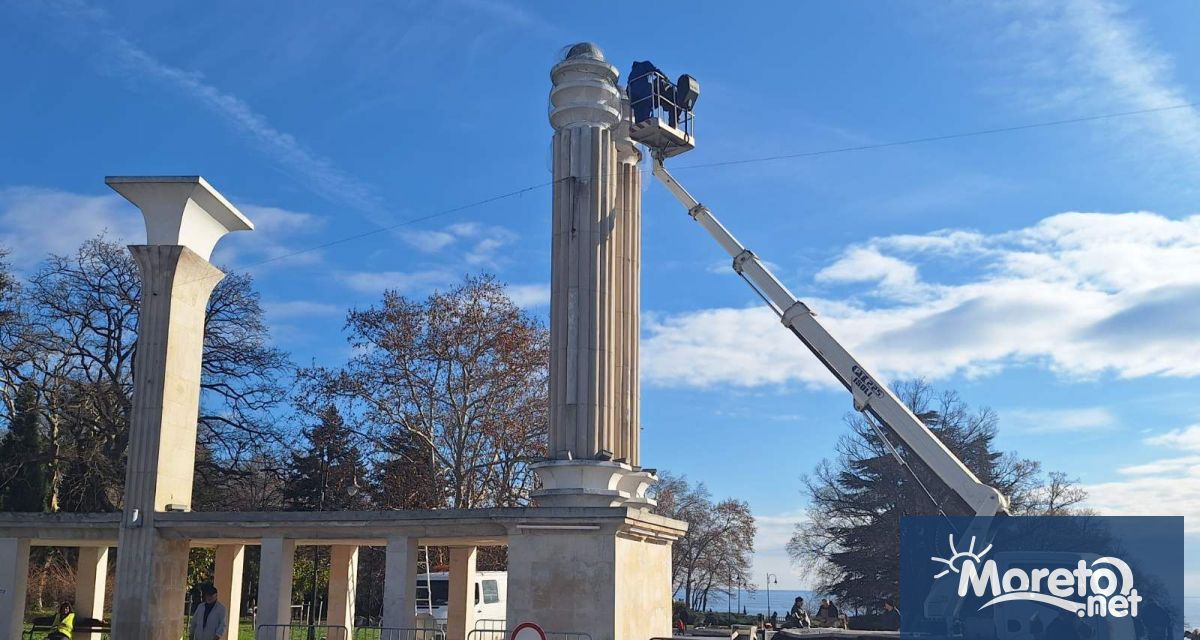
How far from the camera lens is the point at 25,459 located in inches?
1506

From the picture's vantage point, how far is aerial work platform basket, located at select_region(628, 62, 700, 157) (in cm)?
2239

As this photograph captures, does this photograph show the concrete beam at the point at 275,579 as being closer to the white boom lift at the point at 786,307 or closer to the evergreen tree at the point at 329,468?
the white boom lift at the point at 786,307

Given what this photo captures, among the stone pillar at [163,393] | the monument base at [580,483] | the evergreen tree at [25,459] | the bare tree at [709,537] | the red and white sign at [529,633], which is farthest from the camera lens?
the bare tree at [709,537]

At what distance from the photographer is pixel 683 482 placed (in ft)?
235

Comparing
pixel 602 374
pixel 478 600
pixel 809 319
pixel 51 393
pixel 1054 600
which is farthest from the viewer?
pixel 51 393

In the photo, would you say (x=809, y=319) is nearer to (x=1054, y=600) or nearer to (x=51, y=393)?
(x=1054, y=600)

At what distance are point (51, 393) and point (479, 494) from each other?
50.5 feet

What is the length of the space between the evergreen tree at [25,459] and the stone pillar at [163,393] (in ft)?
63.2

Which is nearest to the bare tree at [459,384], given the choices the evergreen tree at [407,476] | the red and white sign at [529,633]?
the evergreen tree at [407,476]

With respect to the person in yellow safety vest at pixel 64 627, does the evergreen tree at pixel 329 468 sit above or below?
above

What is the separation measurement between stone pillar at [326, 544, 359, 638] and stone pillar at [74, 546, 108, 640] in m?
4.61

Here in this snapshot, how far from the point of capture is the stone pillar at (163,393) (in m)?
19.3

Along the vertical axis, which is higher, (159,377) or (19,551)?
(159,377)

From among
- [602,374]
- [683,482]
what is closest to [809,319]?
[602,374]
